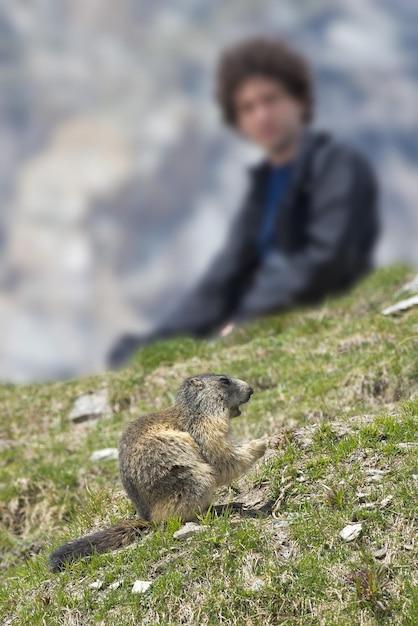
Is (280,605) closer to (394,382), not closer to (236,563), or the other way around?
(236,563)

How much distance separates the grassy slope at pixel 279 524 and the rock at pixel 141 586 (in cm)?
5

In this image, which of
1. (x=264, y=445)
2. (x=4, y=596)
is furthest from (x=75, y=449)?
(x=264, y=445)

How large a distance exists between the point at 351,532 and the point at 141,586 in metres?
1.88

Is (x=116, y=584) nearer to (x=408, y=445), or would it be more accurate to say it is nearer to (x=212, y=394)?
(x=212, y=394)

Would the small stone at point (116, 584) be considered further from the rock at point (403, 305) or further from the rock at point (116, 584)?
the rock at point (403, 305)

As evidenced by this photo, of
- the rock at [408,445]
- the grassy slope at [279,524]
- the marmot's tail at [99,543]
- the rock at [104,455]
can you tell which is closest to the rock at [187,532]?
the grassy slope at [279,524]

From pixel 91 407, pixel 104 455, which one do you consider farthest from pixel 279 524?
pixel 91 407

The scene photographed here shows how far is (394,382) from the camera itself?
1002cm

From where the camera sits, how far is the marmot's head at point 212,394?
303 inches

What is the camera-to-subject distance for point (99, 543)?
6996mm

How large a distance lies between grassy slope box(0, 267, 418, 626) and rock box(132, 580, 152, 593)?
5 centimetres

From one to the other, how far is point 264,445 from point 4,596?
2.99 metres

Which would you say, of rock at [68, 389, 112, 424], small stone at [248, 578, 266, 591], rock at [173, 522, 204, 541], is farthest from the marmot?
rock at [68, 389, 112, 424]

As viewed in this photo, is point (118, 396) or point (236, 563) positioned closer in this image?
point (236, 563)
